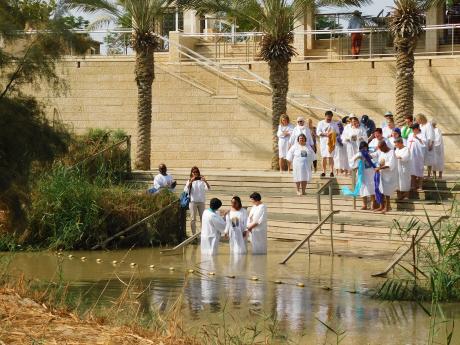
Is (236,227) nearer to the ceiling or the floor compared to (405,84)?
nearer to the floor

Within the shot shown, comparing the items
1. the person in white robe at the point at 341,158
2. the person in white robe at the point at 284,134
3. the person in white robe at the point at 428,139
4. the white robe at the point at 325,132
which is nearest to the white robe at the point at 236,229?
the person in white robe at the point at 428,139

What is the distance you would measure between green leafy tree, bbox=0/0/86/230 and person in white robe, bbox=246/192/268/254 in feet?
15.8

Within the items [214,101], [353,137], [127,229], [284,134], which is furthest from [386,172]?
[214,101]

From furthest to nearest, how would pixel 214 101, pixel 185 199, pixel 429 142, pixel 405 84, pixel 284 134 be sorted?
pixel 214 101 < pixel 405 84 < pixel 284 134 < pixel 429 142 < pixel 185 199

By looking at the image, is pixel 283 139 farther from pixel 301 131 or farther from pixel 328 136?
pixel 328 136

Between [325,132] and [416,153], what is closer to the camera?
[416,153]

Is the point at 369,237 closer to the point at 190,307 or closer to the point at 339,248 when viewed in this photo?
the point at 339,248

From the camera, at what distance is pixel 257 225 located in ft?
69.9

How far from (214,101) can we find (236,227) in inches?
508

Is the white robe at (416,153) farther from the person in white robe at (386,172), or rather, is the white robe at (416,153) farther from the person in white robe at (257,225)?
the person in white robe at (257,225)

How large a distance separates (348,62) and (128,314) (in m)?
21.9

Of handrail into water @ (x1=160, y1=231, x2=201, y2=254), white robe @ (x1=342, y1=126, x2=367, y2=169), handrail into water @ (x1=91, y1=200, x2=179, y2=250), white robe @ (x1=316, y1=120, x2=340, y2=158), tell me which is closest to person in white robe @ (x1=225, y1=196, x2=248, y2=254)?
handrail into water @ (x1=160, y1=231, x2=201, y2=254)

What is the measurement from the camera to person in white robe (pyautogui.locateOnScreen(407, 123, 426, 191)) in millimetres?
23703

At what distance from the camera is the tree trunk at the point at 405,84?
2927cm
